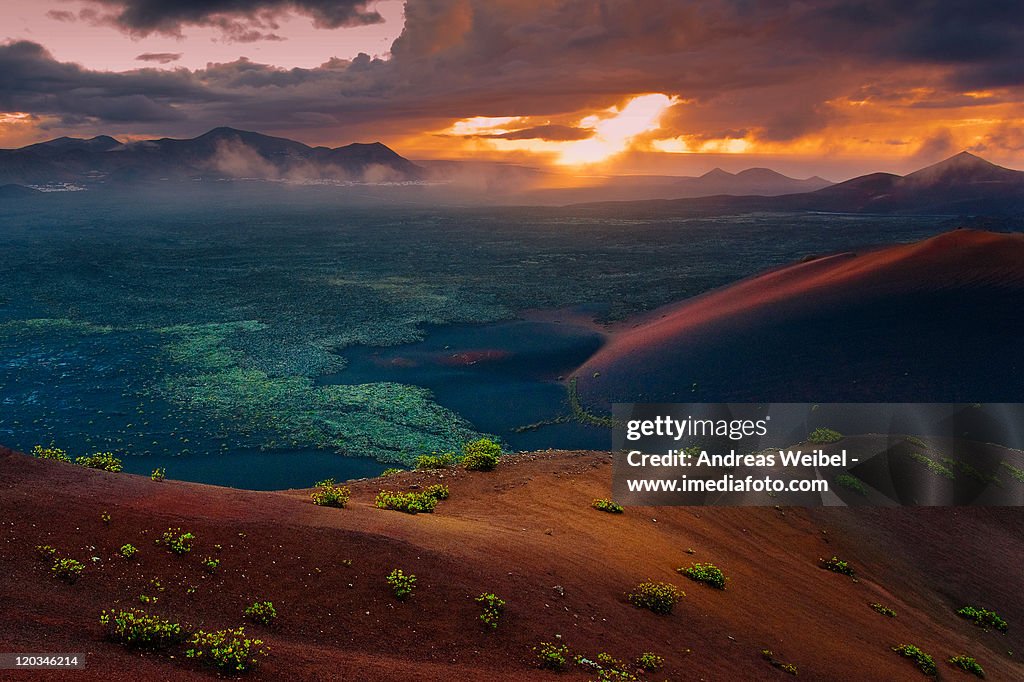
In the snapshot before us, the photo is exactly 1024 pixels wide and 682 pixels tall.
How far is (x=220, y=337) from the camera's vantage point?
63156 millimetres

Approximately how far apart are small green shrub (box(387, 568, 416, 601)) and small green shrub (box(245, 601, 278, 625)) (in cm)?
225

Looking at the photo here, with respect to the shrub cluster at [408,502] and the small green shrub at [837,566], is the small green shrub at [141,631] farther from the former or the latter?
the small green shrub at [837,566]

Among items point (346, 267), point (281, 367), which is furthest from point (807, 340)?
point (346, 267)

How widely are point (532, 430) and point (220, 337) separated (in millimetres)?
41694

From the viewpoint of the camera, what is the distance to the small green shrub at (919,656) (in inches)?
531

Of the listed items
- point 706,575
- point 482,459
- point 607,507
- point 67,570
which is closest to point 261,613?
point 67,570

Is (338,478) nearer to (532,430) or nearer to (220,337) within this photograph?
(532,430)

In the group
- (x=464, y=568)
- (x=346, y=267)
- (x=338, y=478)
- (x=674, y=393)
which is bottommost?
(x=338, y=478)

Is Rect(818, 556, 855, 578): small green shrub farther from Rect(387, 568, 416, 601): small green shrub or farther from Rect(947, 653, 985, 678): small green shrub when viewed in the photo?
Rect(387, 568, 416, 601): small green shrub

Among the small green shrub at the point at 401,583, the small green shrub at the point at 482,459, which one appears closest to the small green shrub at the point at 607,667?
the small green shrub at the point at 401,583

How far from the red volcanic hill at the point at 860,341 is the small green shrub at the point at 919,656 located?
28.0 meters

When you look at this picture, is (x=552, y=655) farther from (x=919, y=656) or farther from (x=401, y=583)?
(x=919, y=656)

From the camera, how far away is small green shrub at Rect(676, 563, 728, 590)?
49.3 ft

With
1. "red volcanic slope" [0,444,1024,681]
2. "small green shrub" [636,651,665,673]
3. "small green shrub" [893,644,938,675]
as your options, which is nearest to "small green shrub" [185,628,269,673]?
"red volcanic slope" [0,444,1024,681]
